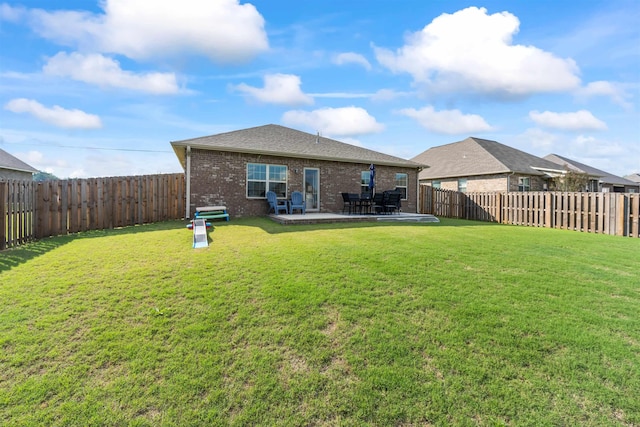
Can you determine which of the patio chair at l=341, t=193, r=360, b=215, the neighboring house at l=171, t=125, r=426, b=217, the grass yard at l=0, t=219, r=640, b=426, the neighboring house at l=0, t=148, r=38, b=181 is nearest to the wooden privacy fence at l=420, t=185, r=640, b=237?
the neighboring house at l=171, t=125, r=426, b=217

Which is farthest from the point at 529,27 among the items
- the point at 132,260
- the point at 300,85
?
the point at 132,260

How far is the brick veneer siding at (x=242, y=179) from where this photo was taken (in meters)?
11.9

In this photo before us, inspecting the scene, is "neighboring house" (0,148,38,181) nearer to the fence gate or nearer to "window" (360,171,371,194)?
the fence gate

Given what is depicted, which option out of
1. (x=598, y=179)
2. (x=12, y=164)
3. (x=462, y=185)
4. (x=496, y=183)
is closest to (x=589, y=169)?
(x=598, y=179)

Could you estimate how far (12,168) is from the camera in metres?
19.9

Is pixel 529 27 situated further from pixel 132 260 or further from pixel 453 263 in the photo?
pixel 132 260

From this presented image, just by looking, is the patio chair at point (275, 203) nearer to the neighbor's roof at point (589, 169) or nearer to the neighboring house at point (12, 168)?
the neighboring house at point (12, 168)

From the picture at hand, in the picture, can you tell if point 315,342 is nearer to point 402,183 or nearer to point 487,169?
point 402,183

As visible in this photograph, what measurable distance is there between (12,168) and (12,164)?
43.4 inches

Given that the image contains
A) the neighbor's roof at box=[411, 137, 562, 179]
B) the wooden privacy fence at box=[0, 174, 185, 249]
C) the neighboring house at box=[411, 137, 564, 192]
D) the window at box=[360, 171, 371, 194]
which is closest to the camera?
the wooden privacy fence at box=[0, 174, 185, 249]

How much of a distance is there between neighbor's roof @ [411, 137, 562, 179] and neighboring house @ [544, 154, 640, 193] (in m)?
2.92

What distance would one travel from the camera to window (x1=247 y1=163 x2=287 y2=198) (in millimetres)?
12793

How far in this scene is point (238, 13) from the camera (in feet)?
26.8

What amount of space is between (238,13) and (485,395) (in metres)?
9.92
